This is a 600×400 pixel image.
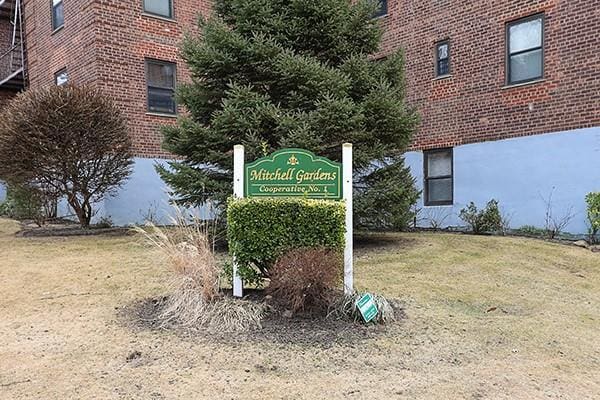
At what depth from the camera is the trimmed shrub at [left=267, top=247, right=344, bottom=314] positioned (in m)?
4.95

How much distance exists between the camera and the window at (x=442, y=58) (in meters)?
13.6

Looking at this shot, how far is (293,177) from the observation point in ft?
18.2

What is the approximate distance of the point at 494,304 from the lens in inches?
248

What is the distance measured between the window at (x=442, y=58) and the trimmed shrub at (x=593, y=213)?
196 inches

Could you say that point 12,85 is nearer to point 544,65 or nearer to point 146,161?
point 146,161

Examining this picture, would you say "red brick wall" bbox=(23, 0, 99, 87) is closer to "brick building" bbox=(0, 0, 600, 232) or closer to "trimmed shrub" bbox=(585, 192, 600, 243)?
"brick building" bbox=(0, 0, 600, 232)

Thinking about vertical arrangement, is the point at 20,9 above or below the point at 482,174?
above

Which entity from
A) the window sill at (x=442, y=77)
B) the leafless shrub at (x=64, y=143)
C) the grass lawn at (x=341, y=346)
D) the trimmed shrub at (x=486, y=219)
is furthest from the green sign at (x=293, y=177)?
the window sill at (x=442, y=77)

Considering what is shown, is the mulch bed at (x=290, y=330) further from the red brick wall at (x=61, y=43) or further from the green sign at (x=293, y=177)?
the red brick wall at (x=61, y=43)

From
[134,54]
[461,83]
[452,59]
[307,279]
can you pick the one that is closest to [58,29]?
[134,54]

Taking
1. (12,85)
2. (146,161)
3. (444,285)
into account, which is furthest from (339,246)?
(12,85)

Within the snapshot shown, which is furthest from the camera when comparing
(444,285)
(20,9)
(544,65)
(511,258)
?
(20,9)

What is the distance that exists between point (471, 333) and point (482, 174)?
8.41m

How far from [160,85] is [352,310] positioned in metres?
11.6
